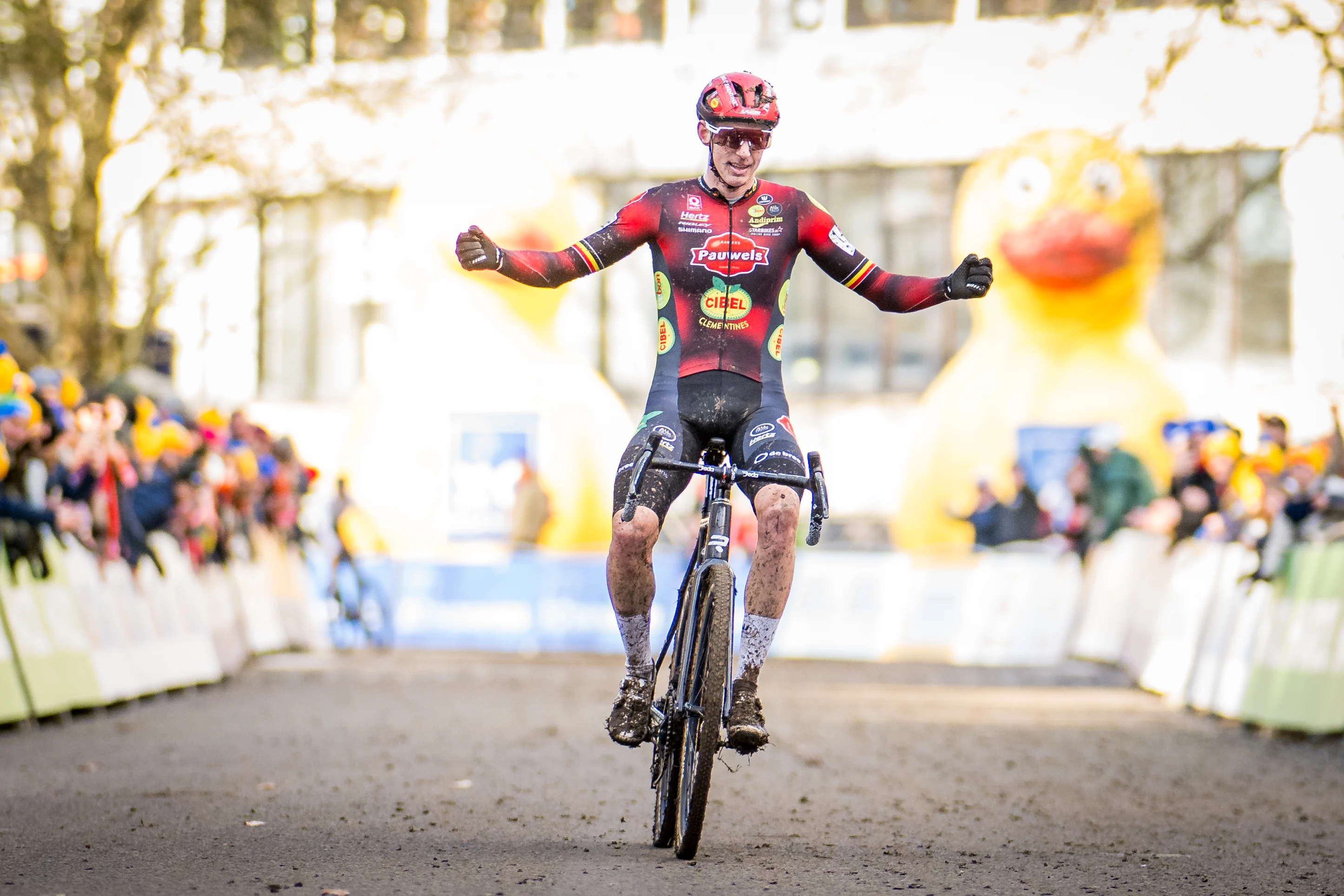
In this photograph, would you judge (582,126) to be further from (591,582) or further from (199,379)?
(591,582)

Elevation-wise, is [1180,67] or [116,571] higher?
[1180,67]

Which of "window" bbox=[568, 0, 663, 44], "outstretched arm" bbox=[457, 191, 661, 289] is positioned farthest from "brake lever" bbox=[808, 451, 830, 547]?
"window" bbox=[568, 0, 663, 44]

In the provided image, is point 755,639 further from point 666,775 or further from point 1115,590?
point 1115,590

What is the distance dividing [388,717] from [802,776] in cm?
412

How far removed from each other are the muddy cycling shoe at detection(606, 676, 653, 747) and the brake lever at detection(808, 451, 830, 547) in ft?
2.75

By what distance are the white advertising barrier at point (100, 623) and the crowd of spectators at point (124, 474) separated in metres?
0.17

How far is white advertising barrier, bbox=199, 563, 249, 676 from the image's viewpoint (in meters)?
17.3

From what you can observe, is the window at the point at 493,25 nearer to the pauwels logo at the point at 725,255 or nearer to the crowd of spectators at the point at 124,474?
the crowd of spectators at the point at 124,474

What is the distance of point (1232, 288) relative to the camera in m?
33.5

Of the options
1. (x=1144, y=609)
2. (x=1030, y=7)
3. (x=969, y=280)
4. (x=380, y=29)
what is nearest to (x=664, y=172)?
(x=380, y=29)

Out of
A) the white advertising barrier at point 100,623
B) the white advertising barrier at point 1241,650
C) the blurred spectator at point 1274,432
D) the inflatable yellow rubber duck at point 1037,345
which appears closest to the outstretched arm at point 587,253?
the white advertising barrier at point 100,623

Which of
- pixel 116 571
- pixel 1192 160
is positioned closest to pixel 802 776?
pixel 116 571

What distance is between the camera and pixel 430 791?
343 inches

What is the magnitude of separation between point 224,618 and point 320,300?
22.4 meters
